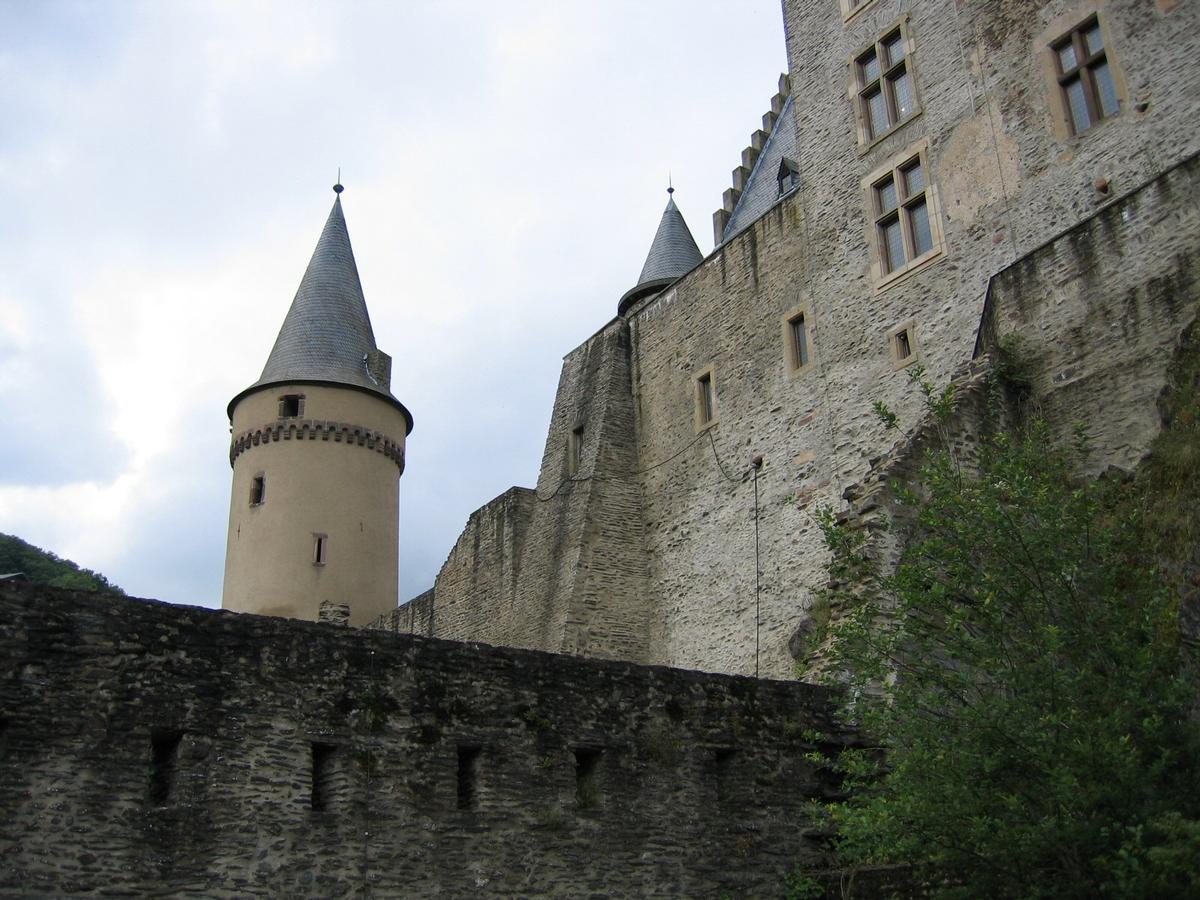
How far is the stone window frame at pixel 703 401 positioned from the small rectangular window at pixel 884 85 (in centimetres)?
436

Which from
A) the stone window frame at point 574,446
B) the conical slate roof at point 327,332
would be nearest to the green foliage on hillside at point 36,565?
the conical slate roof at point 327,332

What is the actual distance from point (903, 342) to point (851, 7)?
20.2ft

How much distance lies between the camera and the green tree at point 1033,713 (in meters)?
8.17

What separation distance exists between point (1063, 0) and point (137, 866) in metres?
14.3

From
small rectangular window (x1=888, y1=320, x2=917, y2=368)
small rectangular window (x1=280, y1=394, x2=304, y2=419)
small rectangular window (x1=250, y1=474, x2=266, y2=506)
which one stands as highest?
small rectangular window (x1=280, y1=394, x2=304, y2=419)

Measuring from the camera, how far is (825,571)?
16828 millimetres

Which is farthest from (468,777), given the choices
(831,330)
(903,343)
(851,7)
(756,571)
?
(851,7)

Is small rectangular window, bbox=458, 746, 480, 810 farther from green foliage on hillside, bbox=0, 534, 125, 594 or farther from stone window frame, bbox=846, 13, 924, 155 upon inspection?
green foliage on hillside, bbox=0, 534, 125, 594

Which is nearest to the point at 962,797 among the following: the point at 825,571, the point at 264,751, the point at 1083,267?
the point at 264,751

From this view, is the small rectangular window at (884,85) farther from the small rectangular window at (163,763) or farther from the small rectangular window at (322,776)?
the small rectangular window at (163,763)

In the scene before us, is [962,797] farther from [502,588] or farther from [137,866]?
[502,588]

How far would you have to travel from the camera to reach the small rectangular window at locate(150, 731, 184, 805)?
8859 mm

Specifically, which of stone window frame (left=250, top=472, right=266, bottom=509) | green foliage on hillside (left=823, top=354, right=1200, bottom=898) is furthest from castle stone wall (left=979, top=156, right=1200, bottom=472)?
stone window frame (left=250, top=472, right=266, bottom=509)

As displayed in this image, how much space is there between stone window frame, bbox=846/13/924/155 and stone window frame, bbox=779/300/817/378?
2.47 metres
